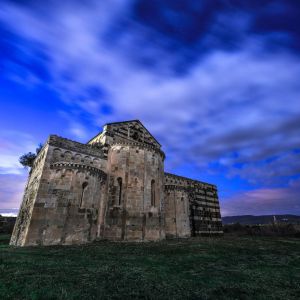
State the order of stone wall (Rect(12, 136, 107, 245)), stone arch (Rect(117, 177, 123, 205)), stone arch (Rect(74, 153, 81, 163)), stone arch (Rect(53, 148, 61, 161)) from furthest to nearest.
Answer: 1. stone arch (Rect(74, 153, 81, 163))
2. stone arch (Rect(117, 177, 123, 205))
3. stone arch (Rect(53, 148, 61, 161))
4. stone wall (Rect(12, 136, 107, 245))

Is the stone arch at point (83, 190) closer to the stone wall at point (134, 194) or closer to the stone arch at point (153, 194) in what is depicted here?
the stone wall at point (134, 194)

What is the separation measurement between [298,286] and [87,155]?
19.3 meters

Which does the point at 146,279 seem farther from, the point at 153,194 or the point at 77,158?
the point at 77,158

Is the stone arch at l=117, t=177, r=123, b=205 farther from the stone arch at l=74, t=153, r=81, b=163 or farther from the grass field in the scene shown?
the grass field

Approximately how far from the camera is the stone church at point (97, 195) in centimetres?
1711

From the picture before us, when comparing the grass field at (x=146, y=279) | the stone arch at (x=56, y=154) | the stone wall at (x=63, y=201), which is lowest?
the grass field at (x=146, y=279)

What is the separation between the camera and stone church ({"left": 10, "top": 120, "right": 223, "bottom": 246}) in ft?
56.1

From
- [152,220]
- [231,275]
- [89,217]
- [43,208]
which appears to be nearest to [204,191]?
[152,220]

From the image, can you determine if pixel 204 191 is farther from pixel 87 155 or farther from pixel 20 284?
pixel 20 284

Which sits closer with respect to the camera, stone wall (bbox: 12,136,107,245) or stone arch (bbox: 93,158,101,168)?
stone wall (bbox: 12,136,107,245)

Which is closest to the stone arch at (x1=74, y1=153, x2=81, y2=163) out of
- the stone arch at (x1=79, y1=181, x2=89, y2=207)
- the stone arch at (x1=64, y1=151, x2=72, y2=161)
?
the stone arch at (x1=64, y1=151, x2=72, y2=161)

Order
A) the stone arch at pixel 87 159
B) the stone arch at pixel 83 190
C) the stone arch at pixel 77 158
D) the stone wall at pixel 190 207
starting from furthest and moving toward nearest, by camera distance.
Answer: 1. the stone wall at pixel 190 207
2. the stone arch at pixel 87 159
3. the stone arch at pixel 77 158
4. the stone arch at pixel 83 190

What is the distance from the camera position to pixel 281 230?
37656 mm

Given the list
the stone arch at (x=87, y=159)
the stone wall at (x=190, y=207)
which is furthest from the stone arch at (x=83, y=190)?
the stone wall at (x=190, y=207)
